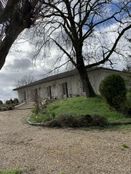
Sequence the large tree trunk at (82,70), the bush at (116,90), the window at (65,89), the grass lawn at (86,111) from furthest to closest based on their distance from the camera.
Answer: the window at (65,89) < the large tree trunk at (82,70) < the bush at (116,90) < the grass lawn at (86,111)

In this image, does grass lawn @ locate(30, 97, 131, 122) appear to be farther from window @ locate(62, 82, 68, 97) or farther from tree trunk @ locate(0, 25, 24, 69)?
window @ locate(62, 82, 68, 97)

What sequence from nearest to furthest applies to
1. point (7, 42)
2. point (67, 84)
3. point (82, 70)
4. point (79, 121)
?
1. point (7, 42)
2. point (79, 121)
3. point (82, 70)
4. point (67, 84)

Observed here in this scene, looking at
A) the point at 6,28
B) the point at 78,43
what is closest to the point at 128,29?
the point at 78,43

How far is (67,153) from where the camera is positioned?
10.5 m

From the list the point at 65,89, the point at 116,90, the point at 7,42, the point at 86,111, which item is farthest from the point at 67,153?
the point at 65,89

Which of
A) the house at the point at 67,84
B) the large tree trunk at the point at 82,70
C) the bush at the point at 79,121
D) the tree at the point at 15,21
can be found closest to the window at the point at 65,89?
the house at the point at 67,84

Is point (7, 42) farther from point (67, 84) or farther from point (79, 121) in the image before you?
point (67, 84)

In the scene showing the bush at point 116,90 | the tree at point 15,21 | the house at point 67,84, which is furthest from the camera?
the house at point 67,84

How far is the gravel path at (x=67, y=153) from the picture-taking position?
28.7 feet

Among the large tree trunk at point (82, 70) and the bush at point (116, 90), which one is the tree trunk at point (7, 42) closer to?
the bush at point (116, 90)

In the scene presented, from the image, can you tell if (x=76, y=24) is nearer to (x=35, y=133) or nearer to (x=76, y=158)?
(x=35, y=133)

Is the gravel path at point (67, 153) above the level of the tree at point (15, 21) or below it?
below

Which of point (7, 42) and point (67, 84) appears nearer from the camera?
point (7, 42)

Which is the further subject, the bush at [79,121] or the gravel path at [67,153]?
the bush at [79,121]
